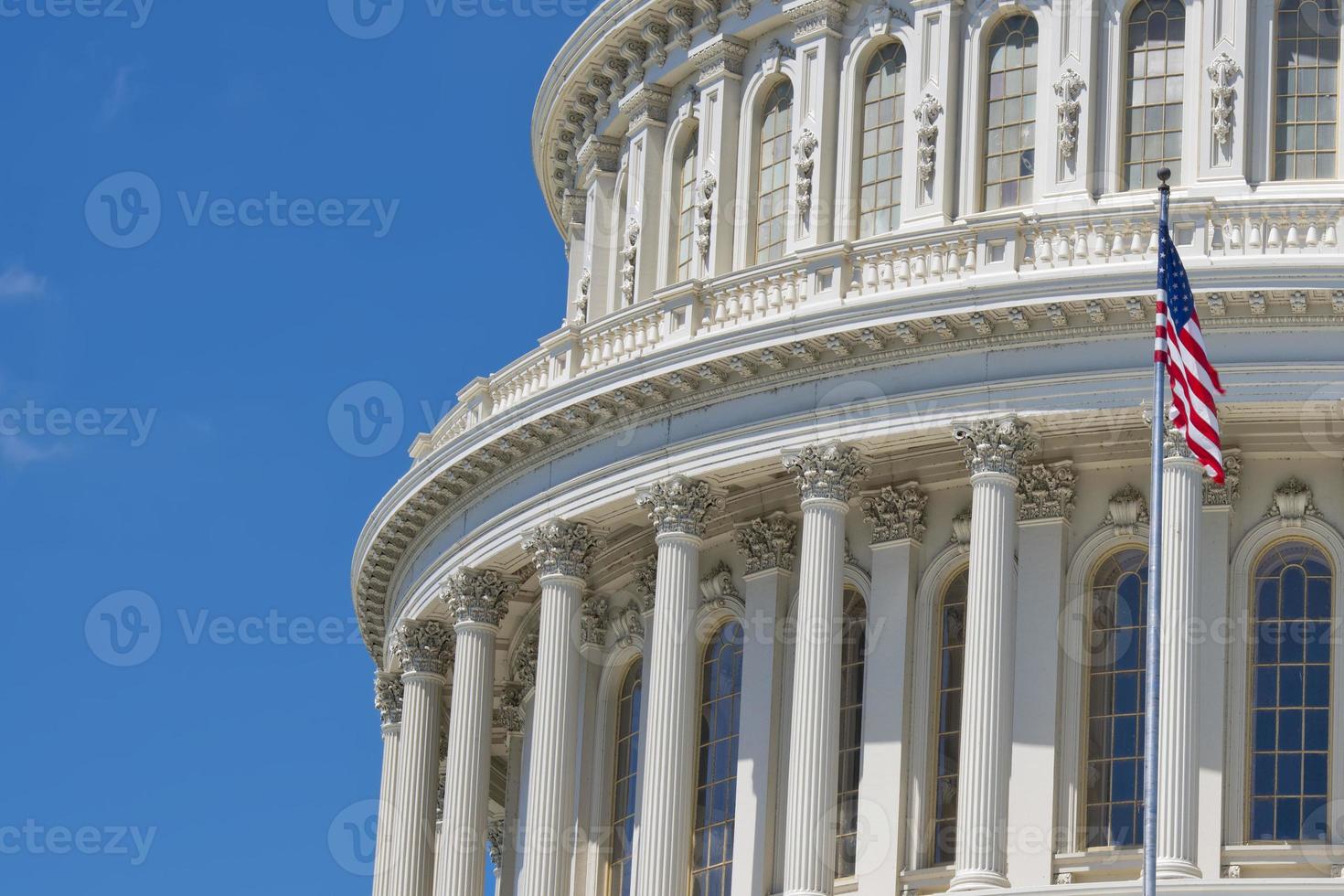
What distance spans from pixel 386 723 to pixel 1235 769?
Answer: 18.5 m

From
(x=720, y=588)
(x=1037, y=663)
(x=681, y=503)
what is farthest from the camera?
(x=720, y=588)

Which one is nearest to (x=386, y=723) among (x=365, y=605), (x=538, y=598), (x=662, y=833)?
(x=365, y=605)

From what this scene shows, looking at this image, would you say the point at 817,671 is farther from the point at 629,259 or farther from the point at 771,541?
the point at 629,259

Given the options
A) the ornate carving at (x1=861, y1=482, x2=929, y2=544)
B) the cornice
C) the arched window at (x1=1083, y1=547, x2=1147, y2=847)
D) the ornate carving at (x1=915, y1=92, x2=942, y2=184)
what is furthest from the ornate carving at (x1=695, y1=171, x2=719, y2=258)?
the arched window at (x1=1083, y1=547, x2=1147, y2=847)

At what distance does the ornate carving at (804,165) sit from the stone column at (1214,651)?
882 centimetres

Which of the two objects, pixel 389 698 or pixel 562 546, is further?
pixel 389 698

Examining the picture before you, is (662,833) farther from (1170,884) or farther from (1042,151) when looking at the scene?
(1042,151)

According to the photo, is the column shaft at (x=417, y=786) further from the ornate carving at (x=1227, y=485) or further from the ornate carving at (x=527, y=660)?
the ornate carving at (x=1227, y=485)

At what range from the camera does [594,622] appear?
189 ft

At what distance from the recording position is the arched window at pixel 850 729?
171 ft

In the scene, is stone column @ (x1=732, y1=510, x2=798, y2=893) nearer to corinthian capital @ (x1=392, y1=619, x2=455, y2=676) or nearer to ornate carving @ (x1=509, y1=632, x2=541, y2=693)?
ornate carving @ (x1=509, y1=632, x2=541, y2=693)

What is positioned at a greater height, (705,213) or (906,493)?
(705,213)

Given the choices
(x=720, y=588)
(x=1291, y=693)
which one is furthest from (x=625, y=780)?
(x=1291, y=693)

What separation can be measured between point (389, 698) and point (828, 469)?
14154mm
